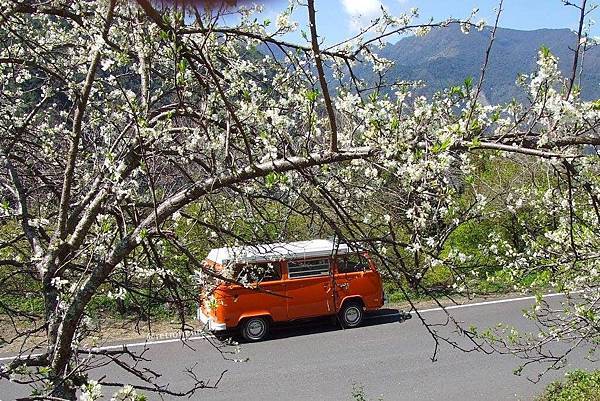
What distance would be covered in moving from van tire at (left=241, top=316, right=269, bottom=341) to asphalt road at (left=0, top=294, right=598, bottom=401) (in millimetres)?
152

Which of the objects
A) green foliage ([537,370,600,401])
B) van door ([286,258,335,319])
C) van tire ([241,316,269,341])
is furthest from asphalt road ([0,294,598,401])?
van door ([286,258,335,319])

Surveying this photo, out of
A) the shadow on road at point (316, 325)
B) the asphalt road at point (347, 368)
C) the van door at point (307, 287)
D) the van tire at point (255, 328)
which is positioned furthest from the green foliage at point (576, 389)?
the van tire at point (255, 328)

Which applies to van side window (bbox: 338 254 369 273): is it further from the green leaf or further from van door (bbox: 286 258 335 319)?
the green leaf

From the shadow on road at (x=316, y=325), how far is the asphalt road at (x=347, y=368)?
22mm

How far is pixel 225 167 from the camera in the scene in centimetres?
264

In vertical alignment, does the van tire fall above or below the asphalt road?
above

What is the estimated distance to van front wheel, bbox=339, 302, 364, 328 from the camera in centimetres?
1040

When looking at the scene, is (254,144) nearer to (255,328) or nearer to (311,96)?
(311,96)

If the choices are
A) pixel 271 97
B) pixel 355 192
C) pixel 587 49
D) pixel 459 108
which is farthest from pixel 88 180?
pixel 587 49

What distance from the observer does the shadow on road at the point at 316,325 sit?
10.4 metres

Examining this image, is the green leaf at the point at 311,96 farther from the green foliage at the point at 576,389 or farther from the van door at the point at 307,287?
the van door at the point at 307,287

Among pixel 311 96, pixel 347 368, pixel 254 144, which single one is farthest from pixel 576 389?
pixel 311 96

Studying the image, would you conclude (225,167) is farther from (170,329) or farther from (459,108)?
(170,329)

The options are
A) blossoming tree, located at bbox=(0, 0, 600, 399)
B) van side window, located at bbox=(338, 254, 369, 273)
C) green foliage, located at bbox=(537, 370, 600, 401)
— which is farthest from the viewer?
green foliage, located at bbox=(537, 370, 600, 401)
